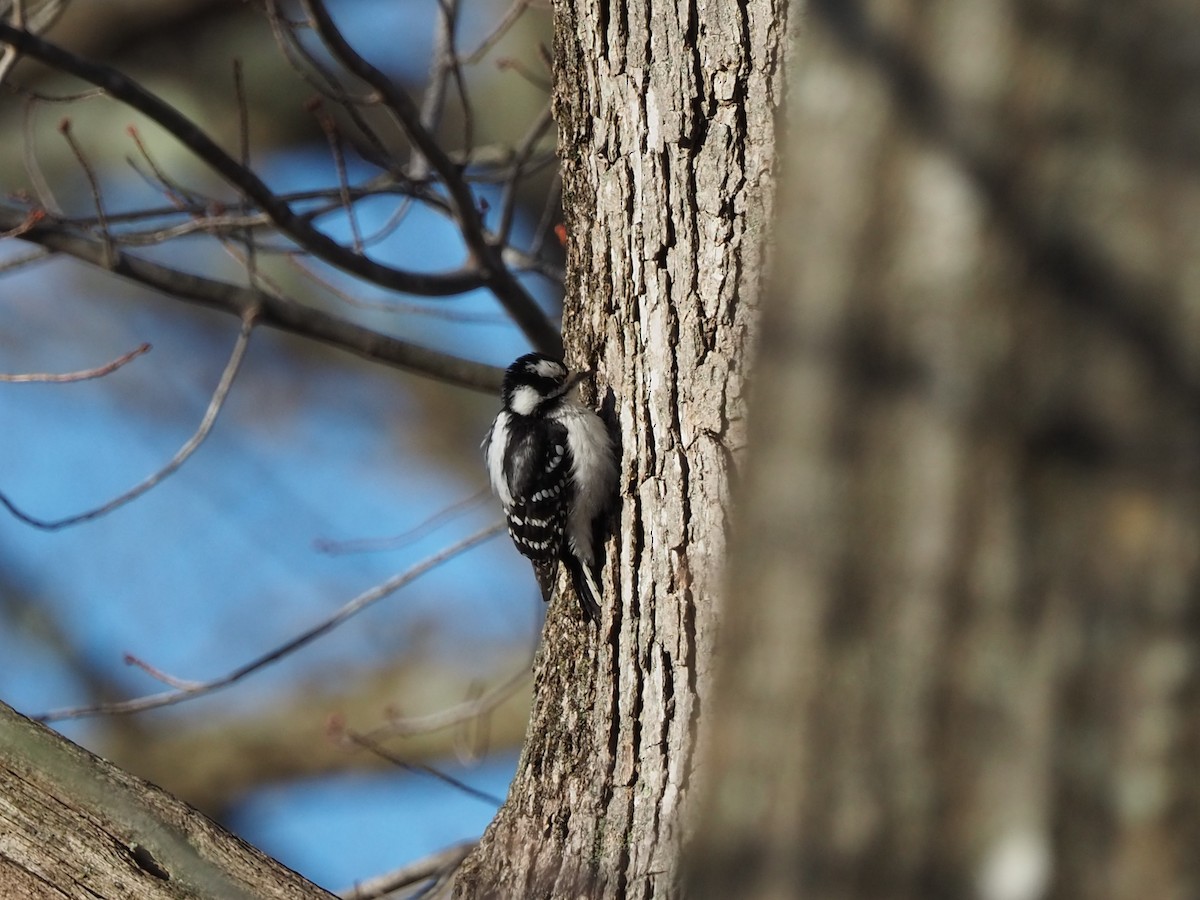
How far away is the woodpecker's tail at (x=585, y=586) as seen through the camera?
152 inches

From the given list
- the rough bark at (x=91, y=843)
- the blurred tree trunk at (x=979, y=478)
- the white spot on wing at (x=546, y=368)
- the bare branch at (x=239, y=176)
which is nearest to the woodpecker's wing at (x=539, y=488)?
the white spot on wing at (x=546, y=368)

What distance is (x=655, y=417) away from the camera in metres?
3.70

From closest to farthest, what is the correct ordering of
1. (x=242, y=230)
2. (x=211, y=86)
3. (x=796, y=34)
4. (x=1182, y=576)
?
(x=1182, y=576)
(x=796, y=34)
(x=242, y=230)
(x=211, y=86)

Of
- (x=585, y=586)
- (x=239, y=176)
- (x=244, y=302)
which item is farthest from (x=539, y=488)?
(x=239, y=176)

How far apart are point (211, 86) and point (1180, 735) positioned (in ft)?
32.2

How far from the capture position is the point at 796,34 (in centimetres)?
339

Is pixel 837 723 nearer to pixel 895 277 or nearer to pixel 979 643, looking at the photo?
pixel 979 643

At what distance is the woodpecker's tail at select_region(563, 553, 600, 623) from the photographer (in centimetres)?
385

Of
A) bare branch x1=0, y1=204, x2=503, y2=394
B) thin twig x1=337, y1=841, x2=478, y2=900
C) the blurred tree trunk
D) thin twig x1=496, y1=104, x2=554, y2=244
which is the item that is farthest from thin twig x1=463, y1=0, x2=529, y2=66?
the blurred tree trunk

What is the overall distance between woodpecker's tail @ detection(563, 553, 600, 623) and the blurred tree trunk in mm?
2549

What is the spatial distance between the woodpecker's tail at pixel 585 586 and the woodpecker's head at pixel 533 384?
836 millimetres

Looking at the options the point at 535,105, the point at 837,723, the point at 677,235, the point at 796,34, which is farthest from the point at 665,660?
the point at 535,105

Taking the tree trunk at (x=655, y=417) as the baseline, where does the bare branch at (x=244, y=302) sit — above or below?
above

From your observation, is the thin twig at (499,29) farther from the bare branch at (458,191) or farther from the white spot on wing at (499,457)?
the white spot on wing at (499,457)
